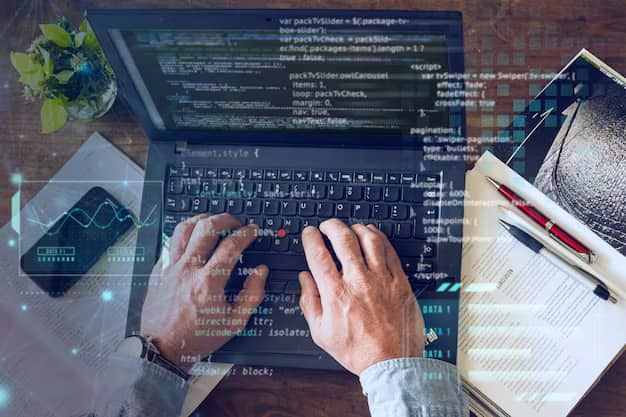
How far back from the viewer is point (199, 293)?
0.60 m

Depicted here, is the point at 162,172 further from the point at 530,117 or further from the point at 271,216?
the point at 530,117

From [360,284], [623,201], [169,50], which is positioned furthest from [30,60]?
[623,201]

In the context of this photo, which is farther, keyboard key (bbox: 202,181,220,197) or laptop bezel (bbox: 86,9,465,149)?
keyboard key (bbox: 202,181,220,197)

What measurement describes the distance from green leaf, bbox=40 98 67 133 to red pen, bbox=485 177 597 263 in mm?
532

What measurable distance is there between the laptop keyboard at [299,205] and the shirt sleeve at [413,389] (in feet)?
0.30

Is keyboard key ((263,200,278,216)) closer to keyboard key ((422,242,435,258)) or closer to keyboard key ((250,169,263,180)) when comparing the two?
keyboard key ((250,169,263,180))

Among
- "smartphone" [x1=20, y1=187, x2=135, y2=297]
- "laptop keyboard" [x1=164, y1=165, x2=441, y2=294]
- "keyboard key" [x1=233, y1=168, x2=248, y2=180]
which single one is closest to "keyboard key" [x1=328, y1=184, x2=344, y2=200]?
"laptop keyboard" [x1=164, y1=165, x2=441, y2=294]

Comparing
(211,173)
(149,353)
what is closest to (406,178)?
(211,173)

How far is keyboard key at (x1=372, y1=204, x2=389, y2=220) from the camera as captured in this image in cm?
59

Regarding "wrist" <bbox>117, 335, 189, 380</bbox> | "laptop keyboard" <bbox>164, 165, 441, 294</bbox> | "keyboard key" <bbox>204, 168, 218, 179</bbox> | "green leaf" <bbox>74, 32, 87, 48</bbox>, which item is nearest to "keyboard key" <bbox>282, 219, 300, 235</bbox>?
"laptop keyboard" <bbox>164, 165, 441, 294</bbox>

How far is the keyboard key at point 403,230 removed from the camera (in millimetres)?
589

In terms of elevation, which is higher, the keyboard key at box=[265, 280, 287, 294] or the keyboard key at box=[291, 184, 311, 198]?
the keyboard key at box=[291, 184, 311, 198]

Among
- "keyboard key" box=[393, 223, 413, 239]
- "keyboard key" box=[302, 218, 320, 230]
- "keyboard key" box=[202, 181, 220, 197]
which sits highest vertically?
"keyboard key" box=[202, 181, 220, 197]

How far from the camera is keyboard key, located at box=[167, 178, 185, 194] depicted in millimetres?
608
